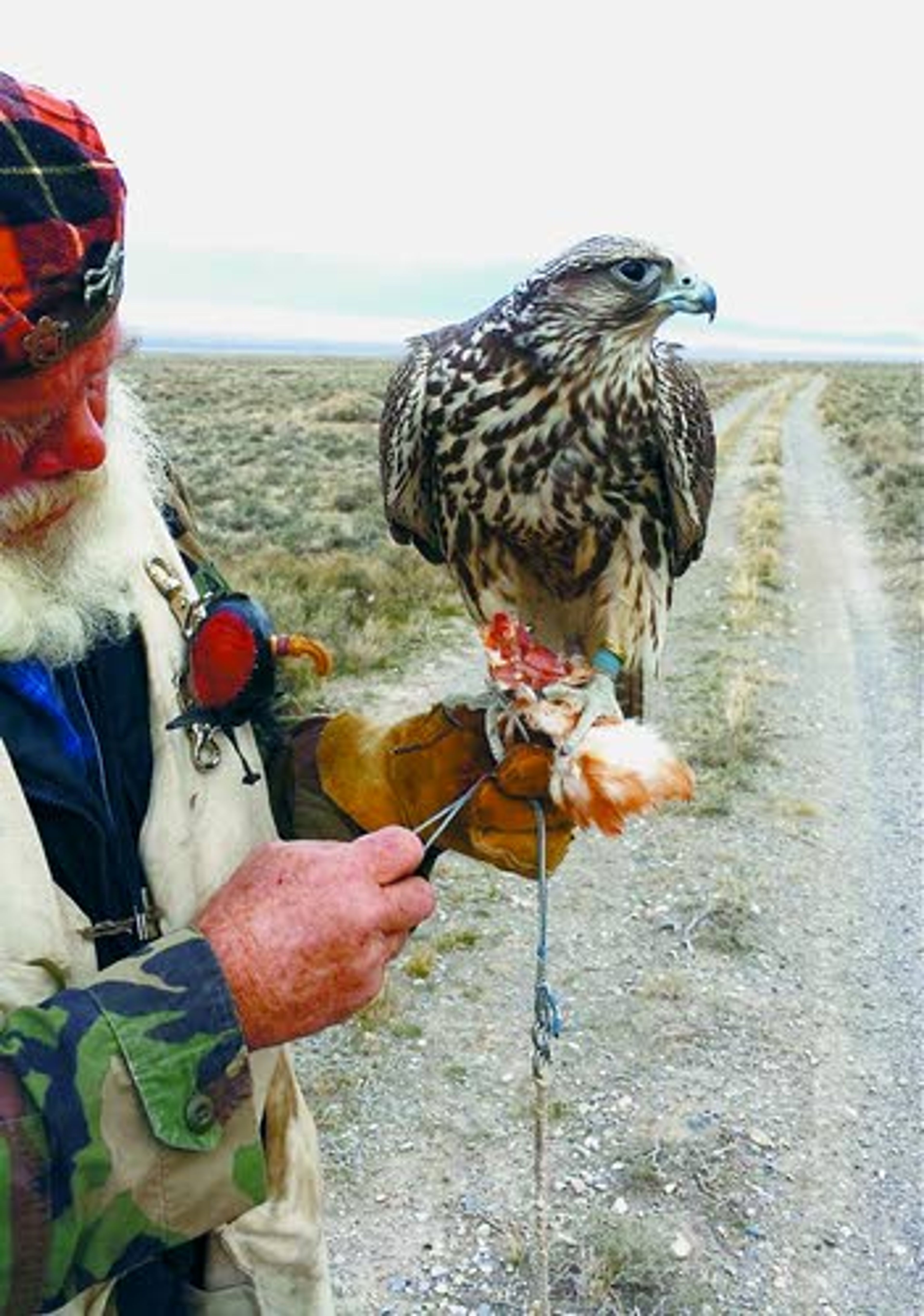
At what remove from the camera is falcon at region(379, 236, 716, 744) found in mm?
3070

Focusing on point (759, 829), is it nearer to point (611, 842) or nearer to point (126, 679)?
point (611, 842)

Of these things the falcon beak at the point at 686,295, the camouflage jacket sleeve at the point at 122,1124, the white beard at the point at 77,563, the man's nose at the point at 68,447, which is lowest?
the camouflage jacket sleeve at the point at 122,1124

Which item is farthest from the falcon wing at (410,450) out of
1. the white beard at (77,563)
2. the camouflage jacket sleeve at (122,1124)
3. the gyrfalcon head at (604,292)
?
the camouflage jacket sleeve at (122,1124)

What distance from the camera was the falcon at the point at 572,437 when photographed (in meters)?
3.07

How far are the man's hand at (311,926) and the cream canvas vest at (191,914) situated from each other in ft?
0.44

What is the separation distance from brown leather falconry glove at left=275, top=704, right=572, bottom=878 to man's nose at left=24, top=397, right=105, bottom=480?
0.72m

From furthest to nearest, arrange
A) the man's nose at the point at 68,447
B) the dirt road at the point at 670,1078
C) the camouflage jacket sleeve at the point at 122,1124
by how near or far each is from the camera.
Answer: the dirt road at the point at 670,1078 < the man's nose at the point at 68,447 < the camouflage jacket sleeve at the point at 122,1124

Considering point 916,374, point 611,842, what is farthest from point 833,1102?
point 916,374

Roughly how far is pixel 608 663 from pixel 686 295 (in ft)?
3.29

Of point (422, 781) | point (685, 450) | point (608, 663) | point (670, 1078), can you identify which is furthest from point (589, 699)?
point (670, 1078)

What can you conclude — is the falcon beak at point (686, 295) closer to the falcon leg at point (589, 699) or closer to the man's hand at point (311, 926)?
the falcon leg at point (589, 699)

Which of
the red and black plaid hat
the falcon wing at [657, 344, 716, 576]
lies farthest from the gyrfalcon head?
the red and black plaid hat

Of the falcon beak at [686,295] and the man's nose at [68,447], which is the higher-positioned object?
the falcon beak at [686,295]

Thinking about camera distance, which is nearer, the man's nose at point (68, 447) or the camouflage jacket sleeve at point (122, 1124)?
the camouflage jacket sleeve at point (122, 1124)
